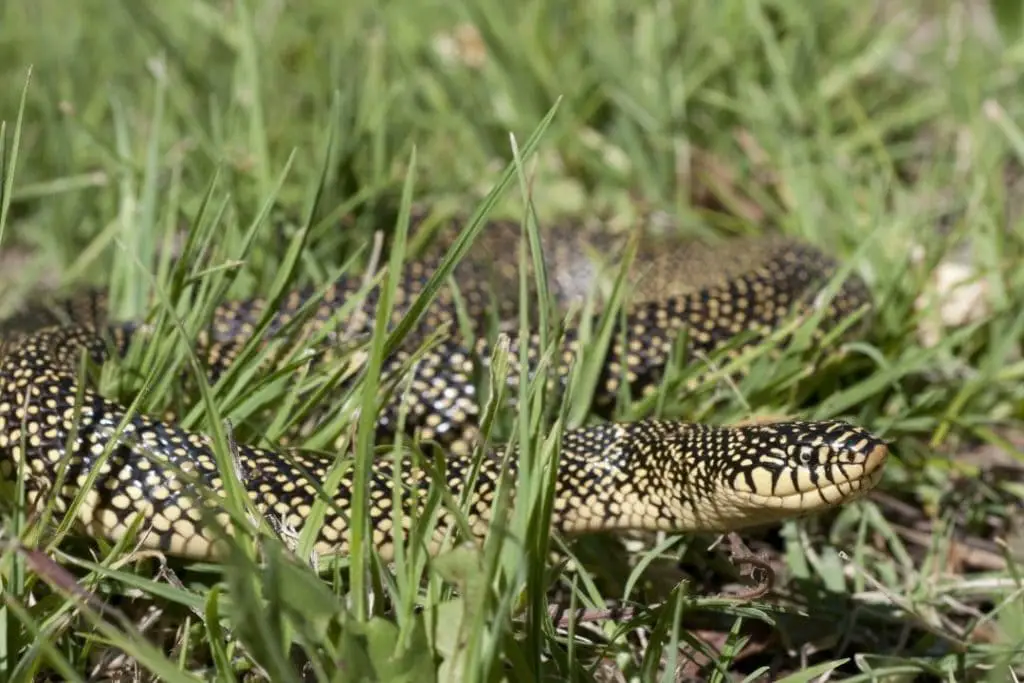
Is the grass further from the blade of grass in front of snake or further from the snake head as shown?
the snake head

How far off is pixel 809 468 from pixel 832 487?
0.08 m

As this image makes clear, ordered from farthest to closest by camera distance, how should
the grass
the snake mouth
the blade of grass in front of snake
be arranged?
the snake mouth → the grass → the blade of grass in front of snake

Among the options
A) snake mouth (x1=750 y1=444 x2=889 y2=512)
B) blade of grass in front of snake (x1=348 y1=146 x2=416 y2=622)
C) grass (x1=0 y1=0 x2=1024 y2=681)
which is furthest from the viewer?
snake mouth (x1=750 y1=444 x2=889 y2=512)

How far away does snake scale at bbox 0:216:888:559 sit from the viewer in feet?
9.79

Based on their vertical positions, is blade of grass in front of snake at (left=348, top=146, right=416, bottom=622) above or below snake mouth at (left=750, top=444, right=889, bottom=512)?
below

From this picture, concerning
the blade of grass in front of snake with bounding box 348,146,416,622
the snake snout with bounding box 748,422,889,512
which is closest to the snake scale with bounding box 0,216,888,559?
the snake snout with bounding box 748,422,889,512

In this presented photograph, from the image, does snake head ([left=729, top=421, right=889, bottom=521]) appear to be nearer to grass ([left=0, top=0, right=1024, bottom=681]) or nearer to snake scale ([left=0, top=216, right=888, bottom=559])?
snake scale ([left=0, top=216, right=888, bottom=559])

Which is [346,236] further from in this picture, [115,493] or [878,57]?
[878,57]

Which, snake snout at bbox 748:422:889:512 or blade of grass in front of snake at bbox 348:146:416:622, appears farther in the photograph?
snake snout at bbox 748:422:889:512

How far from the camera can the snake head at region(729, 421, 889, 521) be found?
9.64ft

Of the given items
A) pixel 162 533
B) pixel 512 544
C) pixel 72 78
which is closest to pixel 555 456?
pixel 512 544

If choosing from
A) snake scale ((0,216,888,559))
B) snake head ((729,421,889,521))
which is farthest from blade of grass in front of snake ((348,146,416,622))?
snake head ((729,421,889,521))

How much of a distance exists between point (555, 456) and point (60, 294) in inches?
117

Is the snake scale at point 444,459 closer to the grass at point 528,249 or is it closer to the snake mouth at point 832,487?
the snake mouth at point 832,487
